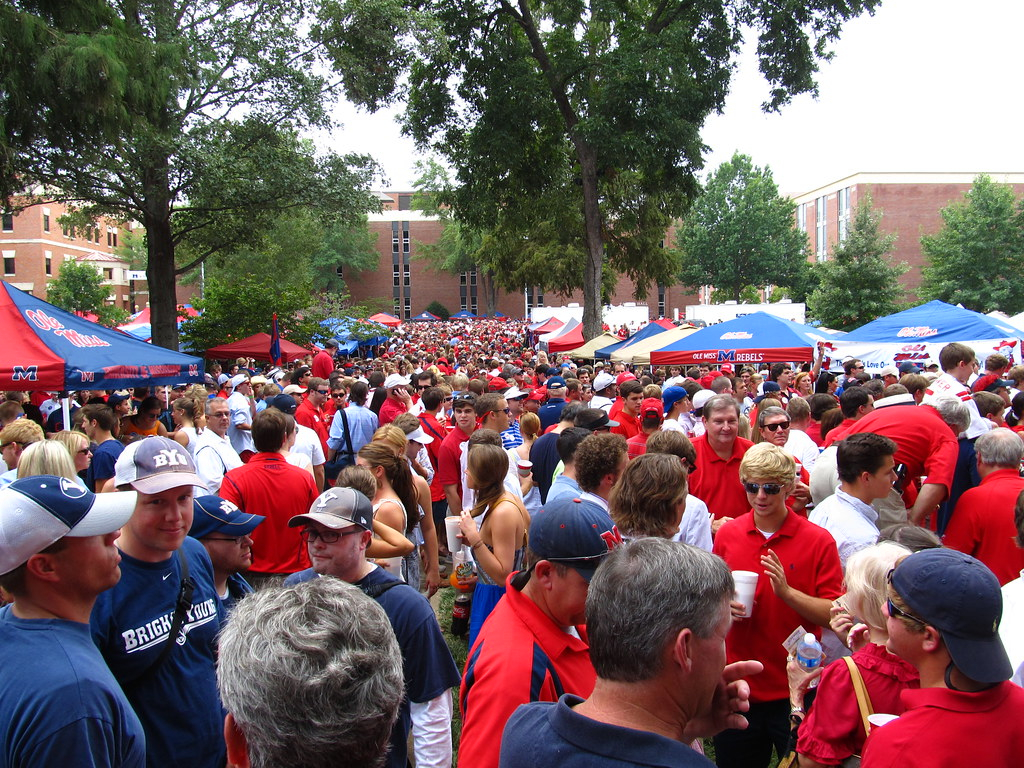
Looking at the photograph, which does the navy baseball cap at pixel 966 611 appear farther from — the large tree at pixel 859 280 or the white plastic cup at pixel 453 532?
the large tree at pixel 859 280

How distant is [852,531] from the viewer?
3.71m

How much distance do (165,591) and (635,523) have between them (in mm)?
2001

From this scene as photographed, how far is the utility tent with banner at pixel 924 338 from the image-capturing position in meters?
12.2

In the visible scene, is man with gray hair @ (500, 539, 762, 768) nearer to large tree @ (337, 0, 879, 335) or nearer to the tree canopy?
large tree @ (337, 0, 879, 335)

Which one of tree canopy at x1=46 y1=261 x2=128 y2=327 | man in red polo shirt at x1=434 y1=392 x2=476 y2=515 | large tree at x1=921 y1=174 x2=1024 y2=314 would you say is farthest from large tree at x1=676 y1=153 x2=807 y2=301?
man in red polo shirt at x1=434 y1=392 x2=476 y2=515

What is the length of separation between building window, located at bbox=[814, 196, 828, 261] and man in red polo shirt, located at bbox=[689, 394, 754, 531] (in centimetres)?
7863

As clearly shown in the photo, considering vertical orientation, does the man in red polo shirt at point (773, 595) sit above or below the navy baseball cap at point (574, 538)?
below

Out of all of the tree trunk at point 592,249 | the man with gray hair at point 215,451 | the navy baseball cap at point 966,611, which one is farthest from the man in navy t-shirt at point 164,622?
the tree trunk at point 592,249

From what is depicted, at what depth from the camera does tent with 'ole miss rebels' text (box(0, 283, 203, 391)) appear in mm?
7402

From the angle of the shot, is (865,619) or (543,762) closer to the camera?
(543,762)

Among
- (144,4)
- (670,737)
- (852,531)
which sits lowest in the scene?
(852,531)

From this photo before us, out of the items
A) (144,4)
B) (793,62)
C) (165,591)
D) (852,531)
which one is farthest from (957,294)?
(165,591)

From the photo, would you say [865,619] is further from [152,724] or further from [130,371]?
[130,371]

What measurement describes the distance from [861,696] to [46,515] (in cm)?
255
